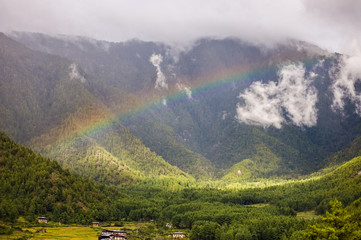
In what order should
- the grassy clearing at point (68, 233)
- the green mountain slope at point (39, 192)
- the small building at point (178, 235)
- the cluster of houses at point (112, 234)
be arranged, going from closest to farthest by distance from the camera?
the grassy clearing at point (68, 233), the cluster of houses at point (112, 234), the green mountain slope at point (39, 192), the small building at point (178, 235)

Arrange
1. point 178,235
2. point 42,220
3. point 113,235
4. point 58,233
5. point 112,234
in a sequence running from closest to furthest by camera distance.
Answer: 1. point 58,233
2. point 113,235
3. point 112,234
4. point 42,220
5. point 178,235

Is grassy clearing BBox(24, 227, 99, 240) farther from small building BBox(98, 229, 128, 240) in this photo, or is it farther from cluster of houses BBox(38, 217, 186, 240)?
cluster of houses BBox(38, 217, 186, 240)

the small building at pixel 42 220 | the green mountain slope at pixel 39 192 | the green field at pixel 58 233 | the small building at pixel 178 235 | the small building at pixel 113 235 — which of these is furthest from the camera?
the small building at pixel 178 235

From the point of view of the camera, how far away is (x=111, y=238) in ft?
475

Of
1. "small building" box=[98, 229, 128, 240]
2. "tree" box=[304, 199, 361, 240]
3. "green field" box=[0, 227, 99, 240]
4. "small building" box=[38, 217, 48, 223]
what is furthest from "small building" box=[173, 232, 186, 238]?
"tree" box=[304, 199, 361, 240]

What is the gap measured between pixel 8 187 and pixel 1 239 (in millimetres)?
58248

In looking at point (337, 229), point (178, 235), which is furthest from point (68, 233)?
point (337, 229)

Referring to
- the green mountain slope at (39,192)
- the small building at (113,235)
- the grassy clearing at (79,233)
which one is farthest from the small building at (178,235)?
the green mountain slope at (39,192)

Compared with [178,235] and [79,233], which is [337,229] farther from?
[178,235]

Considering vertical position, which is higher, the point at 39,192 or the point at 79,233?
the point at 39,192

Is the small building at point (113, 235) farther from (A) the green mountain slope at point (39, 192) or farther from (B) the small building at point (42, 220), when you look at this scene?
(B) the small building at point (42, 220)

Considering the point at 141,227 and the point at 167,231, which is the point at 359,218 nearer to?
the point at 167,231

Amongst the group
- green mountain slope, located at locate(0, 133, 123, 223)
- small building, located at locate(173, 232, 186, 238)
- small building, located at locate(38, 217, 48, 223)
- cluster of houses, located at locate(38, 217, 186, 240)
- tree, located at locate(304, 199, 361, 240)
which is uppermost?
green mountain slope, located at locate(0, 133, 123, 223)

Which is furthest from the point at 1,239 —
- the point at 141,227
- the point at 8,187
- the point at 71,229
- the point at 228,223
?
the point at 228,223
